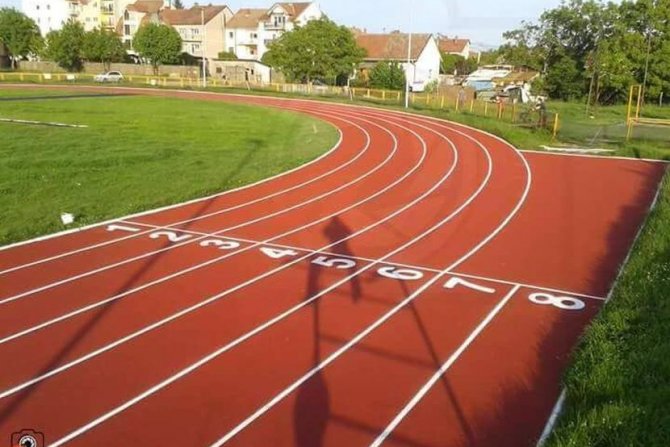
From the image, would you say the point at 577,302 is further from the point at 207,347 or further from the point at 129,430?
the point at 129,430

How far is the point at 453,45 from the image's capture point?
330 ft

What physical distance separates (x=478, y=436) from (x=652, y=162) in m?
16.6

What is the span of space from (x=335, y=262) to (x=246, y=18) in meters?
77.5

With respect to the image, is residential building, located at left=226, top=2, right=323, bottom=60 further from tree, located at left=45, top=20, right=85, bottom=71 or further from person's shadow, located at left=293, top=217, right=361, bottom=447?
person's shadow, located at left=293, top=217, right=361, bottom=447

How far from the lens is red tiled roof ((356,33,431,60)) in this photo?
66375 millimetres

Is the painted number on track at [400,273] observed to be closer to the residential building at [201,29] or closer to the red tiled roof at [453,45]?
the residential building at [201,29]

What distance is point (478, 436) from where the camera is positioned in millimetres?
5039

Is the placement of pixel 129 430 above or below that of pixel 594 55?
below

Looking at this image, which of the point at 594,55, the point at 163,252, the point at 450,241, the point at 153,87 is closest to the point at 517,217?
the point at 450,241

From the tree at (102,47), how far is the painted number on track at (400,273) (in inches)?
2768

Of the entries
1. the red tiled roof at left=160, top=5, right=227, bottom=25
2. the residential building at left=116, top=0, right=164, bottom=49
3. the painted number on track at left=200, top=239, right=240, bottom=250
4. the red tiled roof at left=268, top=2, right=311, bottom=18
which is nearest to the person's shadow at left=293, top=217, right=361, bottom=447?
the painted number on track at left=200, top=239, right=240, bottom=250

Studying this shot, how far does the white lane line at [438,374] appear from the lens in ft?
16.8

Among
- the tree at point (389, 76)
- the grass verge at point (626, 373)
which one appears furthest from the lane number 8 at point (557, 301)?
the tree at point (389, 76)
